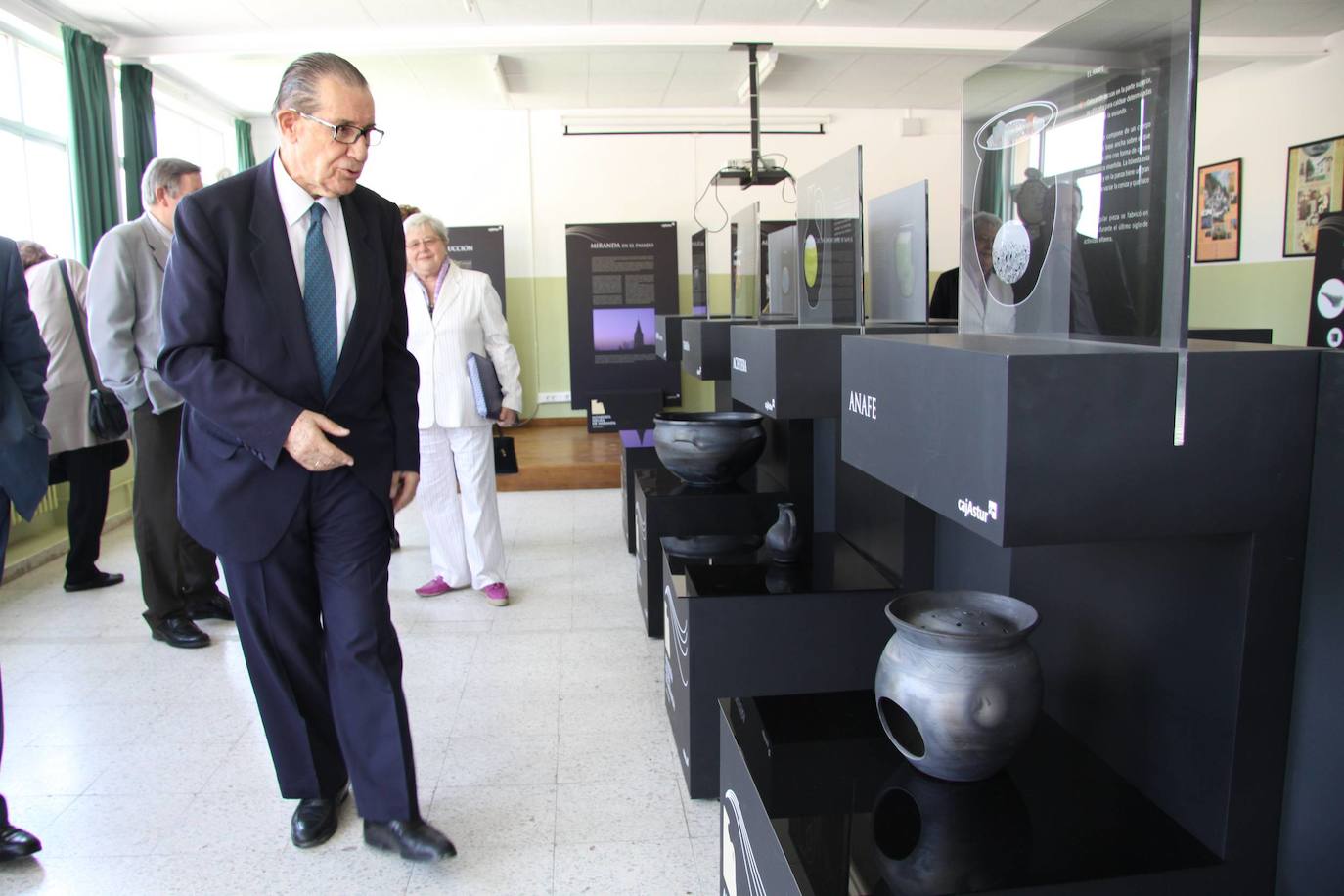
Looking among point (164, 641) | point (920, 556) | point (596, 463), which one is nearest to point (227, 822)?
point (164, 641)

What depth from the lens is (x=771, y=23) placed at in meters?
5.68

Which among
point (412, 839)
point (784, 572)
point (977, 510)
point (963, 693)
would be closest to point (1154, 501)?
point (977, 510)

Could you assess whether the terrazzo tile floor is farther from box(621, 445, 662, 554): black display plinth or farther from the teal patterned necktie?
the teal patterned necktie

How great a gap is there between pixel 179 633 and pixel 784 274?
2413mm

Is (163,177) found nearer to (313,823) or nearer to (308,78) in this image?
(308,78)

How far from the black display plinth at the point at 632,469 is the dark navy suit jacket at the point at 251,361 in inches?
80.3

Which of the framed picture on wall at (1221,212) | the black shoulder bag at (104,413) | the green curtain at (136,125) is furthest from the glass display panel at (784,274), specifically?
the framed picture on wall at (1221,212)

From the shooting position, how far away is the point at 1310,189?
6137mm

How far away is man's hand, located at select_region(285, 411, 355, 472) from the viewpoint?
1.74 m

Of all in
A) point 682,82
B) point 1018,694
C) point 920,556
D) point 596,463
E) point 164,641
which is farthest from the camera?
point 682,82

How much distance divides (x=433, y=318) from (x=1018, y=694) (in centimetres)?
278

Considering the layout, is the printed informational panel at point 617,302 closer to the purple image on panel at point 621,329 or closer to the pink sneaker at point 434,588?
the purple image on panel at point 621,329

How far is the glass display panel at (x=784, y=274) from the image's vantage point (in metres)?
2.98

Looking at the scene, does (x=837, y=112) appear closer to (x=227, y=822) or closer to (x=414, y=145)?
(x=414, y=145)
